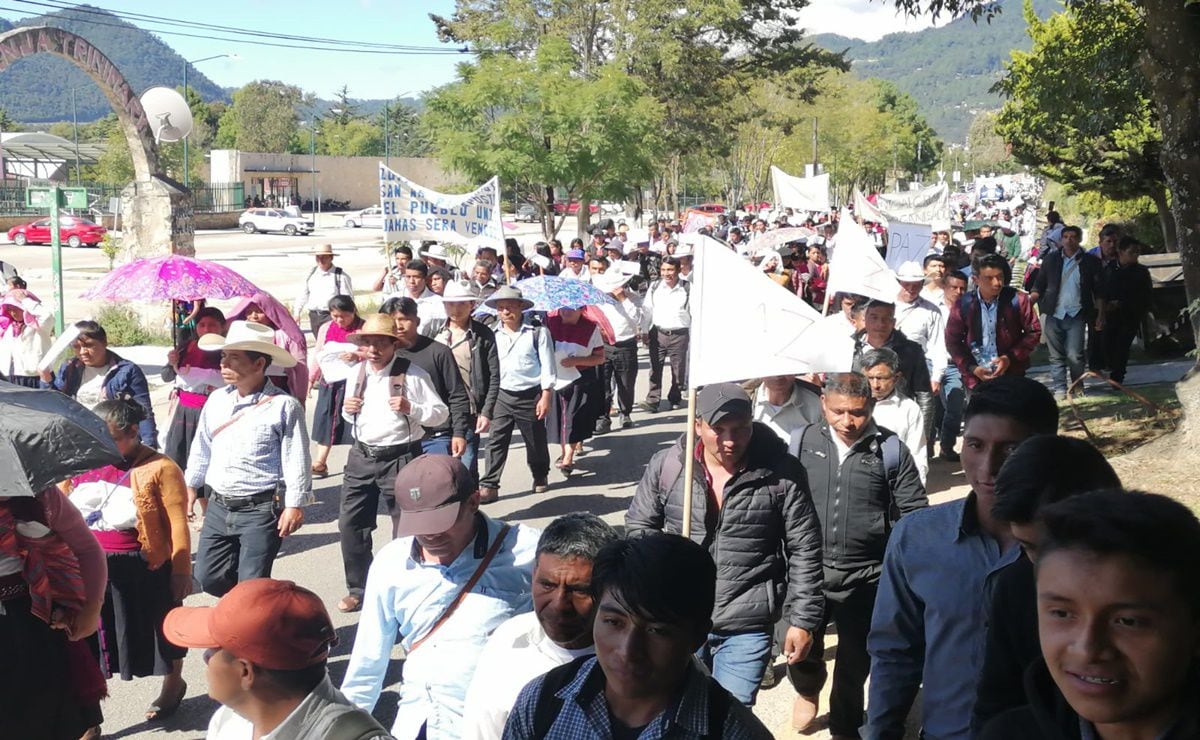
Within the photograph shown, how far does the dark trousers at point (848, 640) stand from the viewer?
4816 millimetres

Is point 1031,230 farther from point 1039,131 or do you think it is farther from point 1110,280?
point 1110,280

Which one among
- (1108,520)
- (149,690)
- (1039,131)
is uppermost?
(1039,131)

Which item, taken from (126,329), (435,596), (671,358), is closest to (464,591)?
(435,596)

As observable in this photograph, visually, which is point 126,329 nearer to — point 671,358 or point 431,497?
point 671,358

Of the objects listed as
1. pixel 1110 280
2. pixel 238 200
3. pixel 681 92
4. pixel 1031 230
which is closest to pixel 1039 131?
pixel 681 92

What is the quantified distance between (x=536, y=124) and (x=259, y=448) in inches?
727

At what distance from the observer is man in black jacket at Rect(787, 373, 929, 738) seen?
481 cm

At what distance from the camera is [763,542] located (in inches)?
175

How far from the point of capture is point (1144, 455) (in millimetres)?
8438

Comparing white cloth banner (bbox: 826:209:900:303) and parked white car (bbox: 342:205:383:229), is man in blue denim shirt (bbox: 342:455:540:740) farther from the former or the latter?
parked white car (bbox: 342:205:383:229)

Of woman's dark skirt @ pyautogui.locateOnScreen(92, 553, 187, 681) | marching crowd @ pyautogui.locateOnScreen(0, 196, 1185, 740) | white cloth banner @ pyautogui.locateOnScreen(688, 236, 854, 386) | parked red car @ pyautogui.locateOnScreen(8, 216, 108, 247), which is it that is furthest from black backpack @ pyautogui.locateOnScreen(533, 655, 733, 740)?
parked red car @ pyautogui.locateOnScreen(8, 216, 108, 247)

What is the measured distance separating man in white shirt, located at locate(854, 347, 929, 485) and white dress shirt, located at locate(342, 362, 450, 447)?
102 inches

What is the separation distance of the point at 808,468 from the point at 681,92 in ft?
99.6

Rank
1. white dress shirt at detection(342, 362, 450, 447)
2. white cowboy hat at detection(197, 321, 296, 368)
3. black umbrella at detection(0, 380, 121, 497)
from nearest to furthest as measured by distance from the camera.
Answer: black umbrella at detection(0, 380, 121, 497) < white cowboy hat at detection(197, 321, 296, 368) < white dress shirt at detection(342, 362, 450, 447)
